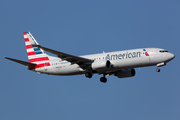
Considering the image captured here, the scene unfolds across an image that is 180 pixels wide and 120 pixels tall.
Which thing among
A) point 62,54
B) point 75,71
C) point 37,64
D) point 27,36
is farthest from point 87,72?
point 27,36

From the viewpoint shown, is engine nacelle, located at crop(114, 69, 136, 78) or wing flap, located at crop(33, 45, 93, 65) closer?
wing flap, located at crop(33, 45, 93, 65)

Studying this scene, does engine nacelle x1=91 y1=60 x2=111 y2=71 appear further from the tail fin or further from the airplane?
the tail fin

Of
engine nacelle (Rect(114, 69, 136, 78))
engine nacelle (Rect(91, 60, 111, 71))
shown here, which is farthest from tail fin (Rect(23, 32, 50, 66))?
engine nacelle (Rect(114, 69, 136, 78))

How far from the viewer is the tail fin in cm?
5547

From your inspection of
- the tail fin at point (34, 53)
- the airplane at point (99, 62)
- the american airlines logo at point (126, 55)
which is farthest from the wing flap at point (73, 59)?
the tail fin at point (34, 53)

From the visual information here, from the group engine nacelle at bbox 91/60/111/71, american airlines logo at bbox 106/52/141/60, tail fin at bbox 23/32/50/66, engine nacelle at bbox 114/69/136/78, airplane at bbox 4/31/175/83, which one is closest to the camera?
airplane at bbox 4/31/175/83

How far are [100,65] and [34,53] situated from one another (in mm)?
14613

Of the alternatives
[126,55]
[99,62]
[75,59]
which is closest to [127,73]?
[126,55]

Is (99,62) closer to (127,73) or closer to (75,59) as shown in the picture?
(75,59)

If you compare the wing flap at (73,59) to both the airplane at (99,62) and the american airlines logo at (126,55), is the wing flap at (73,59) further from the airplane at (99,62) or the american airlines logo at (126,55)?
the american airlines logo at (126,55)

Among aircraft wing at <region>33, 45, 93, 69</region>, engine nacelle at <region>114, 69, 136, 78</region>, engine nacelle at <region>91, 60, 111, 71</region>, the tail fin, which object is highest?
the tail fin

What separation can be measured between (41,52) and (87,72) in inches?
412

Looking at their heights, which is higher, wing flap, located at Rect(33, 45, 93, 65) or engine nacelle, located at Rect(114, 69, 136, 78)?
wing flap, located at Rect(33, 45, 93, 65)

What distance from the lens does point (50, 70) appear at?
176 feet
